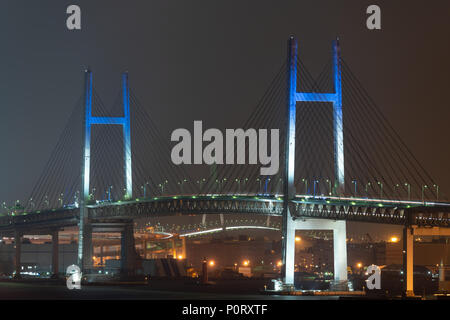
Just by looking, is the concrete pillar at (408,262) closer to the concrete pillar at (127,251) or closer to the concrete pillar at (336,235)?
the concrete pillar at (336,235)

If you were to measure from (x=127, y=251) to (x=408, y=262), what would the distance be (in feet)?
107

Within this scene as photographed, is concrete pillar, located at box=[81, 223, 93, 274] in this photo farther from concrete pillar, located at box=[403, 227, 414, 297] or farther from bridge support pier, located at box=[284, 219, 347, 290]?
concrete pillar, located at box=[403, 227, 414, 297]

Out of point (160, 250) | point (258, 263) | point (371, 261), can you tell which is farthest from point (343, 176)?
point (258, 263)

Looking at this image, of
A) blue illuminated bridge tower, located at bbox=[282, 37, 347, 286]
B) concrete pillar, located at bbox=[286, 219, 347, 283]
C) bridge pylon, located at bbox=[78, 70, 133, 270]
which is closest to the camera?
blue illuminated bridge tower, located at bbox=[282, 37, 347, 286]

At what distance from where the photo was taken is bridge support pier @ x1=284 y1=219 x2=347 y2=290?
54.7 metres

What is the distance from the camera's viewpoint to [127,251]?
7962cm

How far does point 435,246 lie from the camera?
113 m

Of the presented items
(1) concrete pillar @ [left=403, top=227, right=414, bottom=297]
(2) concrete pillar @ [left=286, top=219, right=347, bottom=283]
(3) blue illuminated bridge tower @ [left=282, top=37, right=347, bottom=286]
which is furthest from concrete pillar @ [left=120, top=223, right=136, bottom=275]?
(1) concrete pillar @ [left=403, top=227, right=414, bottom=297]

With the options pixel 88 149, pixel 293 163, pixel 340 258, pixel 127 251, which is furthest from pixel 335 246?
Answer: pixel 127 251

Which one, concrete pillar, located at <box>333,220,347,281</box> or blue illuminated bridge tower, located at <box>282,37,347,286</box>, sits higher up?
blue illuminated bridge tower, located at <box>282,37,347,286</box>

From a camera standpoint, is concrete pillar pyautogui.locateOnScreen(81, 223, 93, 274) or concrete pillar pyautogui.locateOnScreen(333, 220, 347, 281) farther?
concrete pillar pyautogui.locateOnScreen(81, 223, 93, 274)
